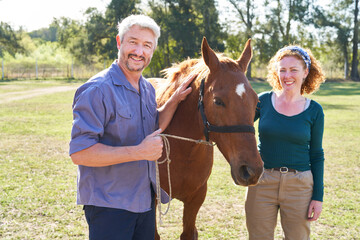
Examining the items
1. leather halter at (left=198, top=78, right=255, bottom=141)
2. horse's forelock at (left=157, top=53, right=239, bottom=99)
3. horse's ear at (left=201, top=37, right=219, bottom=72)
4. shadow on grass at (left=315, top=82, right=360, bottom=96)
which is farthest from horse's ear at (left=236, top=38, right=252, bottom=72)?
shadow on grass at (left=315, top=82, right=360, bottom=96)

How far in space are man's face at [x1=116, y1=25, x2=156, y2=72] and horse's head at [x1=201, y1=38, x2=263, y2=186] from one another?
0.54 m

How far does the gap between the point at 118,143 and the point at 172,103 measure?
77 centimetres

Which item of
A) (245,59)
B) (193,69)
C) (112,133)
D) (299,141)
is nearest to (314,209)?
(299,141)

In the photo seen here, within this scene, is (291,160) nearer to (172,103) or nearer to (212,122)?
(212,122)

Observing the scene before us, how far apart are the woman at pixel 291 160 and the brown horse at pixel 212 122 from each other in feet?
1.74

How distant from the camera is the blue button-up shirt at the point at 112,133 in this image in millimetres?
1632

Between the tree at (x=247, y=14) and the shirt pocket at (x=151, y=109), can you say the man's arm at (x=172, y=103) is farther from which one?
the tree at (x=247, y=14)

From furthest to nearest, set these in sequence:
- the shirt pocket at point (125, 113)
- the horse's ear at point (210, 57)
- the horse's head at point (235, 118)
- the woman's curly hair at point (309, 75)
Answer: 1. the woman's curly hair at point (309, 75)
2. the horse's ear at point (210, 57)
3. the horse's head at point (235, 118)
4. the shirt pocket at point (125, 113)

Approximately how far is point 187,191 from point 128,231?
44.7 inches

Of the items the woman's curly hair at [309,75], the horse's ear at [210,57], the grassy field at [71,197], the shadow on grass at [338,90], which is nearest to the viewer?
the horse's ear at [210,57]

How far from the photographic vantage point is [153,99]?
2172mm

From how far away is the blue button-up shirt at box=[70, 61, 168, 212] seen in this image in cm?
163

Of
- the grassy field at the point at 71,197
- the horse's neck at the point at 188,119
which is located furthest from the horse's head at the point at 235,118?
the grassy field at the point at 71,197

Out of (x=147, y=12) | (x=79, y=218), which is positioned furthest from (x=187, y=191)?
(x=147, y=12)
